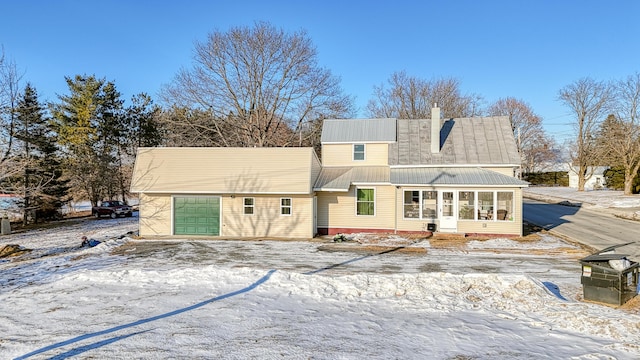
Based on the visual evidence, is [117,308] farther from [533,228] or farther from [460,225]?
[533,228]

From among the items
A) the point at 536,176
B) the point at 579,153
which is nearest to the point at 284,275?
the point at 579,153

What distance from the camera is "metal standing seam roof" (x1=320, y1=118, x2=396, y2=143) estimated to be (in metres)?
21.6

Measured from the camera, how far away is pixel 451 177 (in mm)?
18969

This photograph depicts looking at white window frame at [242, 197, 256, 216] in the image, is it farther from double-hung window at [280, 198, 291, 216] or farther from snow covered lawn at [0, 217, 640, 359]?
snow covered lawn at [0, 217, 640, 359]

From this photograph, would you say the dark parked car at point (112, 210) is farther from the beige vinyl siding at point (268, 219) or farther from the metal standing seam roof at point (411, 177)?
the metal standing seam roof at point (411, 177)

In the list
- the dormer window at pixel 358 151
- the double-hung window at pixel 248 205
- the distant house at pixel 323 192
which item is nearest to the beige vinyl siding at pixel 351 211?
the distant house at pixel 323 192

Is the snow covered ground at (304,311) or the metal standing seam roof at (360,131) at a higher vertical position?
the metal standing seam roof at (360,131)

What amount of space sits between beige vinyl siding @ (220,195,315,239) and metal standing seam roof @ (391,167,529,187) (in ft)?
15.3

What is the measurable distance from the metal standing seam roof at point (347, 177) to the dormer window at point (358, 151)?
61cm

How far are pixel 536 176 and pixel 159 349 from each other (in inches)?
2491

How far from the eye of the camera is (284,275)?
35.0 feet

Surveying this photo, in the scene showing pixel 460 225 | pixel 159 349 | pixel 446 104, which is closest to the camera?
pixel 159 349

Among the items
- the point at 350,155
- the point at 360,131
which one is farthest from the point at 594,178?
the point at 350,155

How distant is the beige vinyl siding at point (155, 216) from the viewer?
64.0ft
